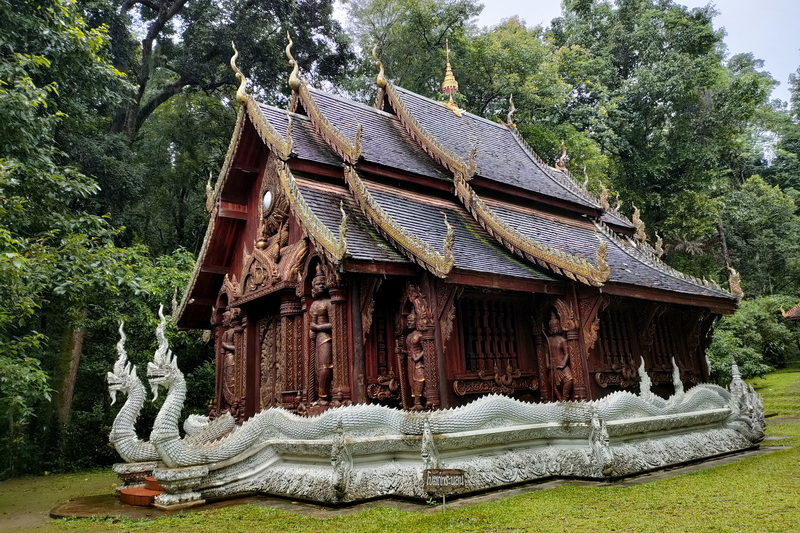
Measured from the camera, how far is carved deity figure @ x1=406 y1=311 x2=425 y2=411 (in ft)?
21.8

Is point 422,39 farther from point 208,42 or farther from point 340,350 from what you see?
point 340,350

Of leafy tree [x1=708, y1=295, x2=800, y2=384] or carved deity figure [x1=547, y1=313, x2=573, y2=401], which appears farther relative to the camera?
leafy tree [x1=708, y1=295, x2=800, y2=384]

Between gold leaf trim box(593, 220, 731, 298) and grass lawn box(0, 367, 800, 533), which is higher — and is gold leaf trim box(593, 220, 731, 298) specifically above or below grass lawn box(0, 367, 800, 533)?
above

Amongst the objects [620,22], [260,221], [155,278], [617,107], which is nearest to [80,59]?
[155,278]

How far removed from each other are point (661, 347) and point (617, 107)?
16.6 m

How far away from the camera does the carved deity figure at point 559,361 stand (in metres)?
7.59

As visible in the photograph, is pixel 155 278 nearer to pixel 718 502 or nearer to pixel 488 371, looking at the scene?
pixel 488 371

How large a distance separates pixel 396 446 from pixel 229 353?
4.24m

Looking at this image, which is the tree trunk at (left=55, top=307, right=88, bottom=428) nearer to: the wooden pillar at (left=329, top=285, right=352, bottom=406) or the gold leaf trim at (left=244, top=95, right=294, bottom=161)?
the gold leaf trim at (left=244, top=95, right=294, bottom=161)

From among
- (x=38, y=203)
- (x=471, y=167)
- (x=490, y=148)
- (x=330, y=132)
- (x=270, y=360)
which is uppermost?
(x=490, y=148)

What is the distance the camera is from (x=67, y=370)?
44.3 feet

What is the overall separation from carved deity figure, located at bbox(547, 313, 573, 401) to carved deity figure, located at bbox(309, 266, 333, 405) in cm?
310

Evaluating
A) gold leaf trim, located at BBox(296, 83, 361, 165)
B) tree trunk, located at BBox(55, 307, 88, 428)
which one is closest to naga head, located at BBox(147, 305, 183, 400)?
gold leaf trim, located at BBox(296, 83, 361, 165)

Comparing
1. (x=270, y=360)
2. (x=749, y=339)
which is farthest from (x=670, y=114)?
(x=270, y=360)
